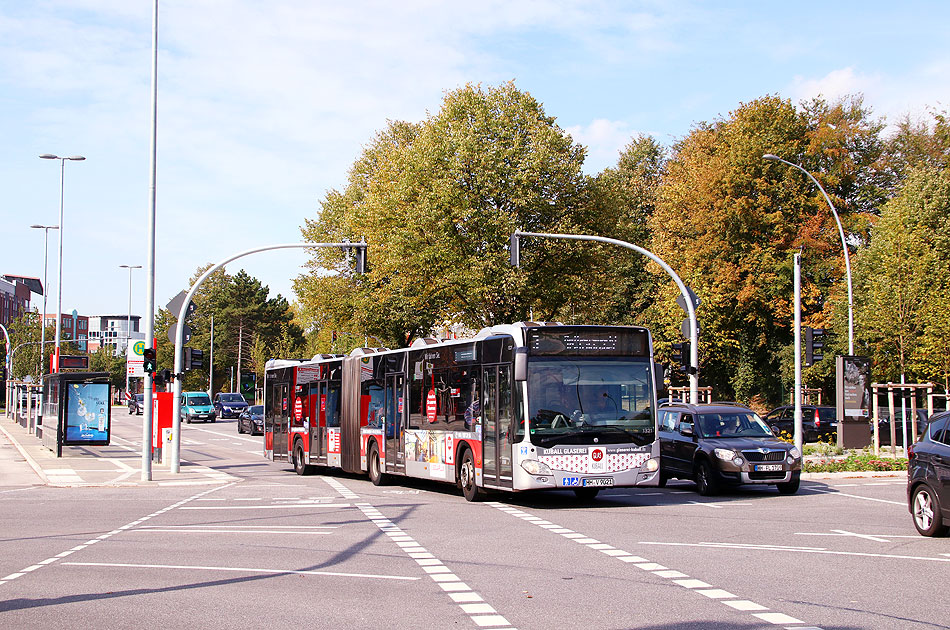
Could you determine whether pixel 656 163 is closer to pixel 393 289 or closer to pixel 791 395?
pixel 791 395

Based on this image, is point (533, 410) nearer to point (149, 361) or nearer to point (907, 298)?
point (149, 361)

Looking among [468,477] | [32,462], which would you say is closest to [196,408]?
[32,462]

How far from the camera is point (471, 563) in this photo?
1061 cm

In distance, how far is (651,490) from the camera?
2123cm

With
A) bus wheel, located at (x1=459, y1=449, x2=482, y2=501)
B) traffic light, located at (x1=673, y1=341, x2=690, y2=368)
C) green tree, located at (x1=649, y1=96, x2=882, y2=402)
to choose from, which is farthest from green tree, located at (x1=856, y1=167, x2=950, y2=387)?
bus wheel, located at (x1=459, y1=449, x2=482, y2=501)

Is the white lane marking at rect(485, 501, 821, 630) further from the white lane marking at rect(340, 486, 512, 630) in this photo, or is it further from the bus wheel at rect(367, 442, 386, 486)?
the bus wheel at rect(367, 442, 386, 486)

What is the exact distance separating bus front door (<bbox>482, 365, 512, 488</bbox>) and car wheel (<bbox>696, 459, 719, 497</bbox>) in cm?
441

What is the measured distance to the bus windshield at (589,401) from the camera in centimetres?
1672

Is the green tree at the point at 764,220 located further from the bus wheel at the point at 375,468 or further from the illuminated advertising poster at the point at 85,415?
the bus wheel at the point at 375,468

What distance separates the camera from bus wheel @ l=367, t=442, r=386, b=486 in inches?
893

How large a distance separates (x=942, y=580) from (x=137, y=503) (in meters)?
13.6

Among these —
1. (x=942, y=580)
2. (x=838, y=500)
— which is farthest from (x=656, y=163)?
(x=942, y=580)

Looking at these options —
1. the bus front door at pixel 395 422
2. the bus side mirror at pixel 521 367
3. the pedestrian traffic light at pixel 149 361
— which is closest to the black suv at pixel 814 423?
the bus front door at pixel 395 422

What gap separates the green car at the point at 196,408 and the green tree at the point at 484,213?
29932mm
